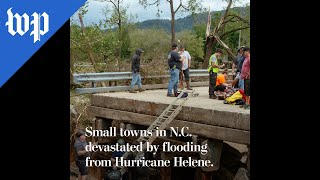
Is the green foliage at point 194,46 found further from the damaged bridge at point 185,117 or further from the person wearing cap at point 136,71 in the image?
the damaged bridge at point 185,117

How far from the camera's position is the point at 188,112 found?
1128cm

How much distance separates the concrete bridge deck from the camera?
10.2m

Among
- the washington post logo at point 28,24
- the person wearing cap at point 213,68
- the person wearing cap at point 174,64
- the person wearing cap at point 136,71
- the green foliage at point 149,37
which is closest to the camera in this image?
the washington post logo at point 28,24

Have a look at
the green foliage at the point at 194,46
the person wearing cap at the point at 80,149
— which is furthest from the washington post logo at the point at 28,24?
the green foliage at the point at 194,46

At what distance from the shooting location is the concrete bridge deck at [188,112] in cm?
1023

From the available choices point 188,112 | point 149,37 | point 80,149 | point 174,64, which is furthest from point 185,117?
point 149,37

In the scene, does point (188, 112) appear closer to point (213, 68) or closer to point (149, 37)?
point (213, 68)

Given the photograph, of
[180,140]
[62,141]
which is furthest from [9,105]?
[180,140]

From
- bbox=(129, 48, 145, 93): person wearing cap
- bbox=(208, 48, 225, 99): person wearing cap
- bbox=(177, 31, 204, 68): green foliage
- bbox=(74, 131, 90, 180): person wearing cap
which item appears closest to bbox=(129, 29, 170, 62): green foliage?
bbox=(177, 31, 204, 68): green foliage

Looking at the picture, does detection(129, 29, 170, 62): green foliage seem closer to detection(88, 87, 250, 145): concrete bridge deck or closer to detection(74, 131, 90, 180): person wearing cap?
detection(88, 87, 250, 145): concrete bridge deck

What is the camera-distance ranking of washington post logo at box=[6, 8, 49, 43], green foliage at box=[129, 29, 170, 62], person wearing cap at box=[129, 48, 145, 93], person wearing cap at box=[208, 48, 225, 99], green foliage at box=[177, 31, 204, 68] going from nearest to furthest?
washington post logo at box=[6, 8, 49, 43] → person wearing cap at box=[208, 48, 225, 99] → person wearing cap at box=[129, 48, 145, 93] → green foliage at box=[177, 31, 204, 68] → green foliage at box=[129, 29, 170, 62]
